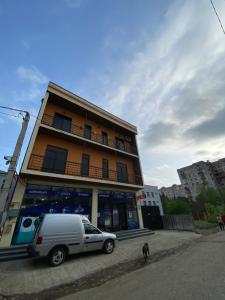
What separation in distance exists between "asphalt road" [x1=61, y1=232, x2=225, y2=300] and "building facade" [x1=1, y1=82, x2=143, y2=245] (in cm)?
722

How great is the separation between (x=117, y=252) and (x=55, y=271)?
3.78m

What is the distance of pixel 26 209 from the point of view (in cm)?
1011

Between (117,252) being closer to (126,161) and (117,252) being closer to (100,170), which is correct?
(100,170)

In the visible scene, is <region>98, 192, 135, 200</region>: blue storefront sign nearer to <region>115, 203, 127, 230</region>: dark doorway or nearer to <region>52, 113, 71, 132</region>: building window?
<region>115, 203, 127, 230</region>: dark doorway

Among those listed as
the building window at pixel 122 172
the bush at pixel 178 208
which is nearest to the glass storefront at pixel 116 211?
the building window at pixel 122 172

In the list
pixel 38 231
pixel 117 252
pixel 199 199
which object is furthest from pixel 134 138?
pixel 199 199

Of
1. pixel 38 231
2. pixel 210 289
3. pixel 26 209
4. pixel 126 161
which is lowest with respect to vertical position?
pixel 210 289

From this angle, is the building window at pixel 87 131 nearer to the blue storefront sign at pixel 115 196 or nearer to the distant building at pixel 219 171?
the blue storefront sign at pixel 115 196

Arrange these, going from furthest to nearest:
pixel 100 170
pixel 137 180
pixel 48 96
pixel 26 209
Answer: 1. pixel 137 180
2. pixel 100 170
3. pixel 48 96
4. pixel 26 209

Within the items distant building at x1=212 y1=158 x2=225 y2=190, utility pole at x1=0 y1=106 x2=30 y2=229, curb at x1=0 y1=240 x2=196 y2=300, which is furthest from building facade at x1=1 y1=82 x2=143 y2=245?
distant building at x1=212 y1=158 x2=225 y2=190

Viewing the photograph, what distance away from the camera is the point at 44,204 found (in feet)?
35.6

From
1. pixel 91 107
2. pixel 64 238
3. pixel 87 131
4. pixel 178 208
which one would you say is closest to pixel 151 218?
pixel 87 131

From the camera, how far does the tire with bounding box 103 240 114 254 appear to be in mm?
8492

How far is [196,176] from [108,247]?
7180cm
